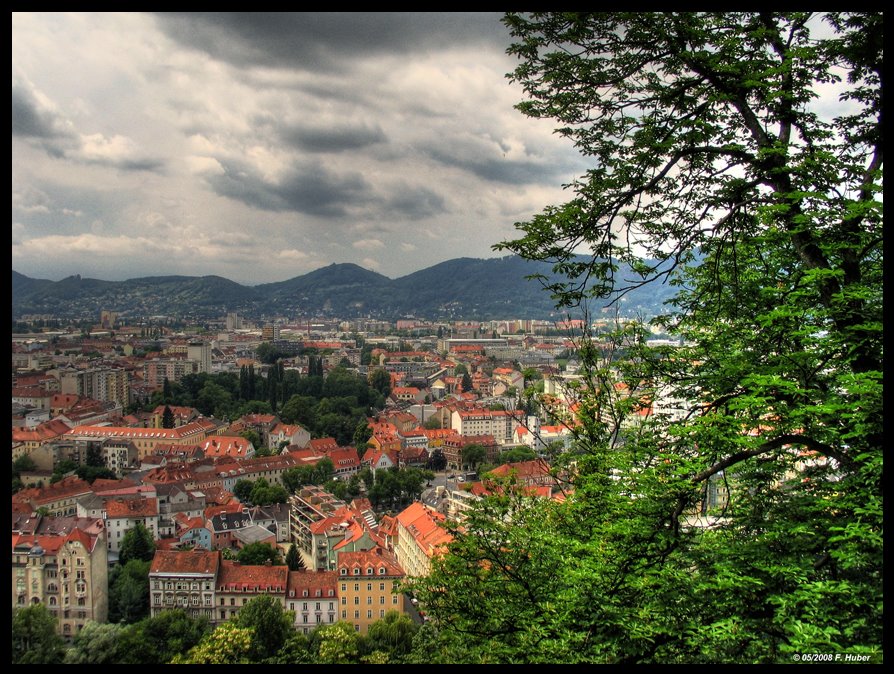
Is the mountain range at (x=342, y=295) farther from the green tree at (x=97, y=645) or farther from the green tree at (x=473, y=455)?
the green tree at (x=97, y=645)

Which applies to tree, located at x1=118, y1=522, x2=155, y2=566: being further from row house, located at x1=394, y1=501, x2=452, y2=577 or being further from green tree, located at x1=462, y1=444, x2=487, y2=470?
green tree, located at x1=462, y1=444, x2=487, y2=470

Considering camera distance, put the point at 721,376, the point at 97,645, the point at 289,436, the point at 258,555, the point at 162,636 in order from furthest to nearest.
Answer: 1. the point at 289,436
2. the point at 258,555
3. the point at 162,636
4. the point at 97,645
5. the point at 721,376

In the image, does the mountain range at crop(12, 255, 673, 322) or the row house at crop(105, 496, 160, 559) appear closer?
the row house at crop(105, 496, 160, 559)

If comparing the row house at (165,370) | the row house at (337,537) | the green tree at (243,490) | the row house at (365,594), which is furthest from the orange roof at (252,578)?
the row house at (165,370)

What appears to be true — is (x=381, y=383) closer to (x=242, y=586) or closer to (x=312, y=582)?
(x=242, y=586)

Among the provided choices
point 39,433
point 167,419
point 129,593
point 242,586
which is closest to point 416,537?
point 242,586

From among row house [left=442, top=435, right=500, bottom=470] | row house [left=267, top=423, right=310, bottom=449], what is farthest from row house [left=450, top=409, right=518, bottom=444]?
row house [left=267, top=423, right=310, bottom=449]
